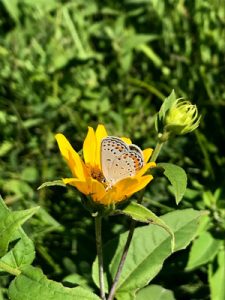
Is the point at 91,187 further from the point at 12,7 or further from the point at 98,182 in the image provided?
the point at 12,7

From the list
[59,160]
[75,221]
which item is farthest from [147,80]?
[75,221]

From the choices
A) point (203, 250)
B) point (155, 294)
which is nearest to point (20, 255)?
point (155, 294)

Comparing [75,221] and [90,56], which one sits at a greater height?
[90,56]

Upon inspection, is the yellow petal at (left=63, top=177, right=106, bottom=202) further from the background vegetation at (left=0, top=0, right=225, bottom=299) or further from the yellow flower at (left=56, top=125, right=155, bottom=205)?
the background vegetation at (left=0, top=0, right=225, bottom=299)

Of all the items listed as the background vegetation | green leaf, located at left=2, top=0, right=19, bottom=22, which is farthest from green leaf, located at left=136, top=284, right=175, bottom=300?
green leaf, located at left=2, top=0, right=19, bottom=22

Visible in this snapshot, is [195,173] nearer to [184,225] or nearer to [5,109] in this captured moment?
[184,225]
